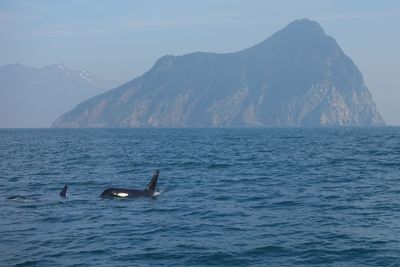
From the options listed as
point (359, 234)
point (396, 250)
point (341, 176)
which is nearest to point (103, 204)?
point (359, 234)

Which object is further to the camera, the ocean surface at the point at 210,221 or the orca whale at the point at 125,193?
the orca whale at the point at 125,193

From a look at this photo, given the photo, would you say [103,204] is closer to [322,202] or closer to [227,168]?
[322,202]

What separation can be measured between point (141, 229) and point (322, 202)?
11.1m

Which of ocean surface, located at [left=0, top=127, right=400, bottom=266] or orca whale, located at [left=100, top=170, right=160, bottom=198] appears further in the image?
orca whale, located at [left=100, top=170, right=160, bottom=198]

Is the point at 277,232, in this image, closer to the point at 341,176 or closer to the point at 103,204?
the point at 103,204

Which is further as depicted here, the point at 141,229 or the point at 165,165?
the point at 165,165

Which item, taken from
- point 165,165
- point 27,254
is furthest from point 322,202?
point 165,165

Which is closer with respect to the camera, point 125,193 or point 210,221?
point 210,221

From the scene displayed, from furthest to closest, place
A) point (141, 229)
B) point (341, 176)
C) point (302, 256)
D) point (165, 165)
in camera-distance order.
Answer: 1. point (165, 165)
2. point (341, 176)
3. point (141, 229)
4. point (302, 256)

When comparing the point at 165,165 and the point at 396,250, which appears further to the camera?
the point at 165,165

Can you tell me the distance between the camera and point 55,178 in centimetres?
4603

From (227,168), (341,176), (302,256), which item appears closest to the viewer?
(302,256)

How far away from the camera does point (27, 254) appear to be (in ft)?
62.3

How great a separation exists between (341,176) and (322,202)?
14.3 meters
